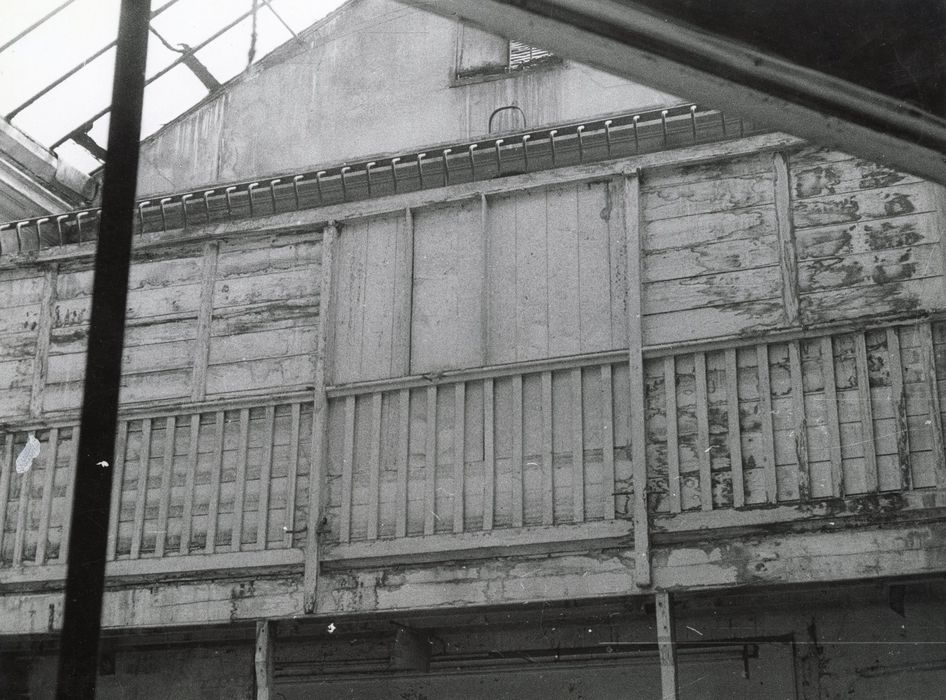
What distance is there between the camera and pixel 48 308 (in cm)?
902

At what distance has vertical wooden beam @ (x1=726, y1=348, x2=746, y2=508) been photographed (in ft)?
22.8

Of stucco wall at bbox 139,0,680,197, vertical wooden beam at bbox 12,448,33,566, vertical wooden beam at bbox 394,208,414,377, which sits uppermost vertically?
stucco wall at bbox 139,0,680,197

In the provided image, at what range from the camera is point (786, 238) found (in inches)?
290

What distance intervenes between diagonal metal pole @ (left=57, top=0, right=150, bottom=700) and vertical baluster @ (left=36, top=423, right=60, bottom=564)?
6.50m

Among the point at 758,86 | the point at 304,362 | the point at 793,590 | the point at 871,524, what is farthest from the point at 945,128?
the point at 304,362

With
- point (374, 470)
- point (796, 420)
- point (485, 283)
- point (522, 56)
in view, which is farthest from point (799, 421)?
point (522, 56)

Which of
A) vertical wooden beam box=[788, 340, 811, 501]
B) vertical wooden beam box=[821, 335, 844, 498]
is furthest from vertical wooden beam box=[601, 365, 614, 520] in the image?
vertical wooden beam box=[821, 335, 844, 498]

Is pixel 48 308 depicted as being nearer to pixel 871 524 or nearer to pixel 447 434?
pixel 447 434

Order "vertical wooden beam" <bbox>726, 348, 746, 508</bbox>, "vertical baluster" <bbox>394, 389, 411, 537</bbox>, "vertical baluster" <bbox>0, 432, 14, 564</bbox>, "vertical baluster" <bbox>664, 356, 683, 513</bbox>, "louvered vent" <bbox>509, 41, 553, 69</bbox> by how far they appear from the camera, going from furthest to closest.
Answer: "louvered vent" <bbox>509, 41, 553, 69</bbox> < "vertical baluster" <bbox>0, 432, 14, 564</bbox> < "vertical baluster" <bbox>394, 389, 411, 537</bbox> < "vertical baluster" <bbox>664, 356, 683, 513</bbox> < "vertical wooden beam" <bbox>726, 348, 746, 508</bbox>

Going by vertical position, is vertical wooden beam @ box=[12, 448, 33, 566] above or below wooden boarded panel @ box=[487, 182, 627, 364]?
below

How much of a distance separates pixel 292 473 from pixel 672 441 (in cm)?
243

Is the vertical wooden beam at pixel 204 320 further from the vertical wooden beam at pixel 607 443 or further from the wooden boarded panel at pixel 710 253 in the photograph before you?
the wooden boarded panel at pixel 710 253

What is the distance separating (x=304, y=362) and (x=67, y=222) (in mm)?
2332

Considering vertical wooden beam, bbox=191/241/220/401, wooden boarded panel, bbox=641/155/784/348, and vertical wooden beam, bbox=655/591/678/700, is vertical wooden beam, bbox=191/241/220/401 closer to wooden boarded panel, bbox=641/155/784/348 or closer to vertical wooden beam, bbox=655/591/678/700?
wooden boarded panel, bbox=641/155/784/348
